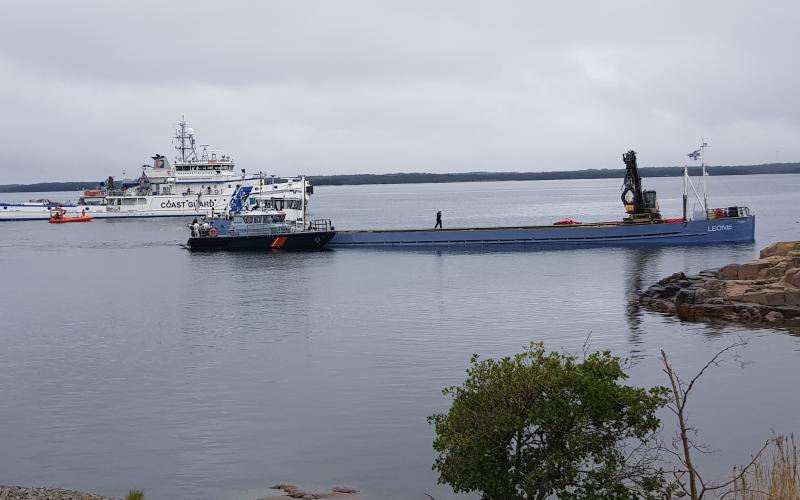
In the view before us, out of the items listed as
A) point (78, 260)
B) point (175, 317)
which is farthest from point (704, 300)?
point (78, 260)

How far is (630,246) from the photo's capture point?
61.3 meters

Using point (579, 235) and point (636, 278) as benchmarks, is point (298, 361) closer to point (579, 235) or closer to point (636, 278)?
point (636, 278)

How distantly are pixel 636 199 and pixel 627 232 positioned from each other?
2824 mm

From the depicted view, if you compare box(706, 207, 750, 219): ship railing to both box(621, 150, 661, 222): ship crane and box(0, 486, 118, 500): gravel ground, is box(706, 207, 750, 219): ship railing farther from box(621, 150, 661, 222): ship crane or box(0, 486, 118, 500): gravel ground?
box(0, 486, 118, 500): gravel ground

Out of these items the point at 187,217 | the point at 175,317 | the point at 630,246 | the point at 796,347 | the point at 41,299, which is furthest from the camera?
the point at 187,217

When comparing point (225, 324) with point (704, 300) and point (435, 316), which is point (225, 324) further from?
point (704, 300)

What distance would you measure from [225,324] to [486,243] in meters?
32.6

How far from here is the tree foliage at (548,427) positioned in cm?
1155

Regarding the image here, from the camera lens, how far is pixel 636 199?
62.4 metres

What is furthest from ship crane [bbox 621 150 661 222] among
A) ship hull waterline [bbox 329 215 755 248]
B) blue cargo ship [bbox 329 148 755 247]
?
ship hull waterline [bbox 329 215 755 248]

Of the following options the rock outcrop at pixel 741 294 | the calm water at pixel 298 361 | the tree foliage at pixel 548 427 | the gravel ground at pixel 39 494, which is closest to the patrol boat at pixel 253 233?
the calm water at pixel 298 361

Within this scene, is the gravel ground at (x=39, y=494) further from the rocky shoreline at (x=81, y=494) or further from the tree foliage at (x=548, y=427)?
the tree foliage at (x=548, y=427)

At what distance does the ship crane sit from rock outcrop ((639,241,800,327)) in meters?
21.3

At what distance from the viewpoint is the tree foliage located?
1155 centimetres
